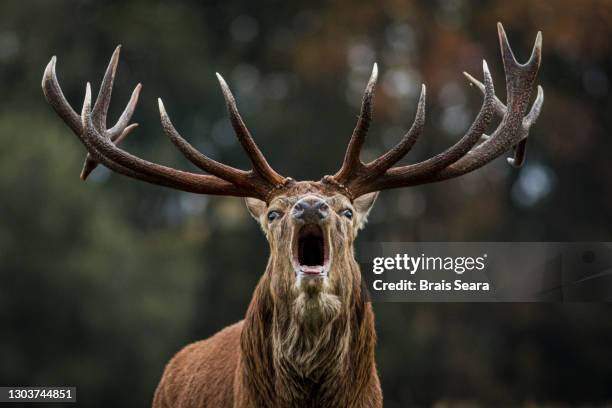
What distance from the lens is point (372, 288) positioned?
27.7 ft

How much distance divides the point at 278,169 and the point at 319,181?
758 inches

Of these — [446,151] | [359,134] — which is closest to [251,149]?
[359,134]

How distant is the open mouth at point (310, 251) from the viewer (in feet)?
22.8

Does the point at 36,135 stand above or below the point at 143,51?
below

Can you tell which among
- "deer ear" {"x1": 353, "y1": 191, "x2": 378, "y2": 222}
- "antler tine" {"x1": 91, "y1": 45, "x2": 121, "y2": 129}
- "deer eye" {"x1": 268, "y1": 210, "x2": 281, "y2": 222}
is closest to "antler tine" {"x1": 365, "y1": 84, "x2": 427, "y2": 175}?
"deer ear" {"x1": 353, "y1": 191, "x2": 378, "y2": 222}

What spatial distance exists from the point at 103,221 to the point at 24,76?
5355mm

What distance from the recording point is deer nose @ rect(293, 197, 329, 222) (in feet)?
22.8

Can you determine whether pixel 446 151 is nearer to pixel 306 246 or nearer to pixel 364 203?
pixel 364 203

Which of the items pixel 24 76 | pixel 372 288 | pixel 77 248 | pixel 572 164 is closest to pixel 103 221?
pixel 77 248

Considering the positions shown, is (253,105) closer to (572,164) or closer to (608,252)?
(572,164)

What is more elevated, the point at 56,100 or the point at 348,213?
the point at 56,100

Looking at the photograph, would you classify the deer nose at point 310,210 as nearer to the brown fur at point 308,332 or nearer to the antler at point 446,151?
the brown fur at point 308,332

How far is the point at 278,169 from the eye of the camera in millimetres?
27031

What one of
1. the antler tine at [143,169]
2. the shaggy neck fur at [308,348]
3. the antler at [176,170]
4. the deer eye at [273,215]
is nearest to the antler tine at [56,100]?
the antler at [176,170]
